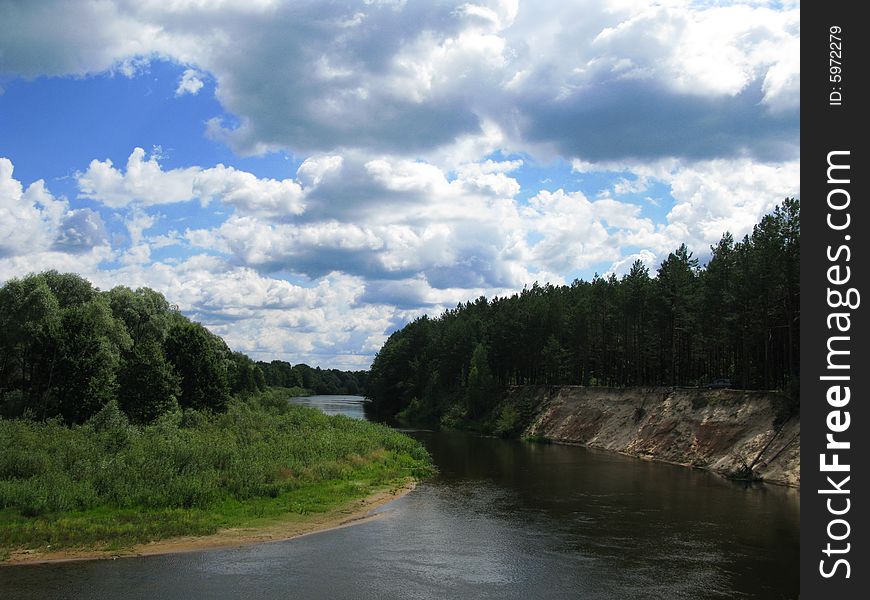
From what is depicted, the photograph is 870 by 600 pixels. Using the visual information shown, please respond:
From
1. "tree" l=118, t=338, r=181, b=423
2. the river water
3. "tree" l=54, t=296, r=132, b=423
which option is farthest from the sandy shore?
"tree" l=54, t=296, r=132, b=423

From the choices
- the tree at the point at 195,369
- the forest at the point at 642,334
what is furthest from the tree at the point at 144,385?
the forest at the point at 642,334

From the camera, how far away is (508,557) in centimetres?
3120

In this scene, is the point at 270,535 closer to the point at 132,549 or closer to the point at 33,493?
the point at 132,549

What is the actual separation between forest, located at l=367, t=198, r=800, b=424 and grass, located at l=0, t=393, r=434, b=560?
38080 mm

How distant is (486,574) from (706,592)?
905cm

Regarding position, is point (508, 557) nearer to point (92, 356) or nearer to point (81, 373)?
point (81, 373)

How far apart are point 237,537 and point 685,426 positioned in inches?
2087

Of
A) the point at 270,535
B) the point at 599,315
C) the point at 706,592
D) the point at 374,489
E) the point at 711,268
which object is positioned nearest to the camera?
the point at 706,592

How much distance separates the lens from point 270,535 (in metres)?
34.1

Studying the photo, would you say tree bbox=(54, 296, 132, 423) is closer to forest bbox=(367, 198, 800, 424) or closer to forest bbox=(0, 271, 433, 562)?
forest bbox=(0, 271, 433, 562)

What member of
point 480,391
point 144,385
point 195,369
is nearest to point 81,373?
point 144,385

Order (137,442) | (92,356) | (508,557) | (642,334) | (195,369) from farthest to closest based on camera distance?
(642,334)
(195,369)
(92,356)
(137,442)
(508,557)

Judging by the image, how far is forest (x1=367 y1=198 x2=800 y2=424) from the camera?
65.4 meters
